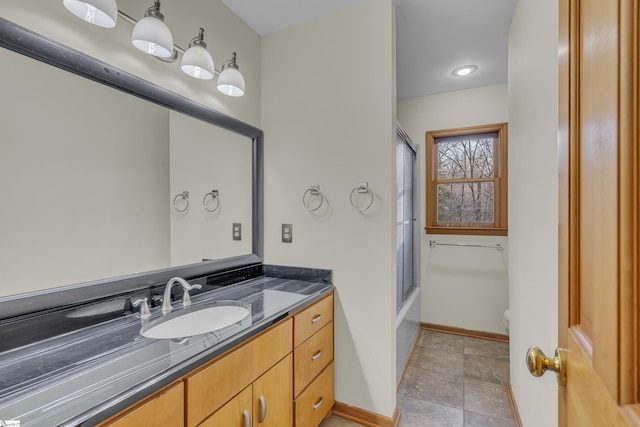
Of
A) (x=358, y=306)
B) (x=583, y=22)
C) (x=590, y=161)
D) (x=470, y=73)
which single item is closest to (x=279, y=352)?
(x=358, y=306)

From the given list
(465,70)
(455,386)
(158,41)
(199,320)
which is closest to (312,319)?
(199,320)

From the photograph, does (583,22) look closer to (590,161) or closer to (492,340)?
(590,161)

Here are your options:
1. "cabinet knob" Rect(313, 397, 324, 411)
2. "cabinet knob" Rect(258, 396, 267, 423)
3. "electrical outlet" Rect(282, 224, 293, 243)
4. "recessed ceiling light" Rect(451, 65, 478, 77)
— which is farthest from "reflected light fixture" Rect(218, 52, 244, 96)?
"recessed ceiling light" Rect(451, 65, 478, 77)

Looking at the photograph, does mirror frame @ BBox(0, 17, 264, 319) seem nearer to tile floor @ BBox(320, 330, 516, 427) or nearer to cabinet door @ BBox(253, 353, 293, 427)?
cabinet door @ BBox(253, 353, 293, 427)

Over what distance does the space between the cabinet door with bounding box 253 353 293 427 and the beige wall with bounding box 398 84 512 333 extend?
2.16 m

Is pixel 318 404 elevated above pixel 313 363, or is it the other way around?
pixel 313 363

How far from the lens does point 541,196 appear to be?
122cm

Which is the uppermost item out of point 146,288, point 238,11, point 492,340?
point 238,11

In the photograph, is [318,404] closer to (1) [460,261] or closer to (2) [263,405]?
(2) [263,405]

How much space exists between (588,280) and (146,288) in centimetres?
149

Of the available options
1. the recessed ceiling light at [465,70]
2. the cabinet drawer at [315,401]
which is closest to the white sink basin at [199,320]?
the cabinet drawer at [315,401]

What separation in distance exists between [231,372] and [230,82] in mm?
1398

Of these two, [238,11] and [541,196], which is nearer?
[541,196]

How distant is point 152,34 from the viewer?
3.85 ft
